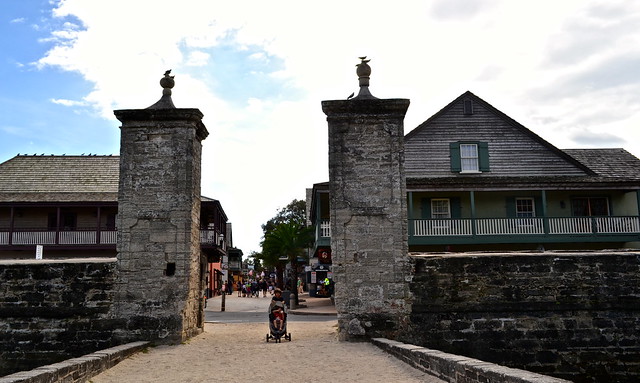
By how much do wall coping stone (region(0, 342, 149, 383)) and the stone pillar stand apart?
1.78 meters

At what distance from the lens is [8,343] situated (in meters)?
11.3

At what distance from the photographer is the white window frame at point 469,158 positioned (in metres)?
26.4

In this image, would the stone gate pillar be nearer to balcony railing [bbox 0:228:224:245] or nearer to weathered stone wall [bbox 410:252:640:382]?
weathered stone wall [bbox 410:252:640:382]

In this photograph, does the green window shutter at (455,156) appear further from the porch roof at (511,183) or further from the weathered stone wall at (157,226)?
the weathered stone wall at (157,226)

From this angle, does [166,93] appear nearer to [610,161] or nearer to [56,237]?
[56,237]

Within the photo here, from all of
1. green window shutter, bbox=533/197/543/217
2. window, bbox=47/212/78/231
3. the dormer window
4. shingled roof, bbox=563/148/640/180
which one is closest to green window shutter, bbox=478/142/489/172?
the dormer window

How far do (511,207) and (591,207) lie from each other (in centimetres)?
384

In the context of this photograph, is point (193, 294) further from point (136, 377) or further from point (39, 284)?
point (136, 377)

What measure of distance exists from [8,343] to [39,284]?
1.29m

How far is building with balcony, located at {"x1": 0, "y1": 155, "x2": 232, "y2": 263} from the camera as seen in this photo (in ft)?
96.0

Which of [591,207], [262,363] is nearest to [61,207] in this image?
[262,363]

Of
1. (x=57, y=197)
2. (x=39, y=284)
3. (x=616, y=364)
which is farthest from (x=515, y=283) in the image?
(x=57, y=197)

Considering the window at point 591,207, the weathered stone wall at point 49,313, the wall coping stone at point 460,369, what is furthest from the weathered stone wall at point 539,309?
the window at point 591,207

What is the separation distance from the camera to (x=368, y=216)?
1197 centimetres
